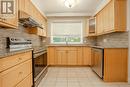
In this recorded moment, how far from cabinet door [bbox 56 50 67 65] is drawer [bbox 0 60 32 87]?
4.19m

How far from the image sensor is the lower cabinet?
7.17 meters

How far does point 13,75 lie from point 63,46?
4.91 meters

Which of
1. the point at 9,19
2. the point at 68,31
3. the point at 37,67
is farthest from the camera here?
the point at 68,31

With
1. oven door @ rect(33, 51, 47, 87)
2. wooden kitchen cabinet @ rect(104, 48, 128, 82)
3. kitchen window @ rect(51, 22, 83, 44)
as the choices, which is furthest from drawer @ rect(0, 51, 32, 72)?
kitchen window @ rect(51, 22, 83, 44)

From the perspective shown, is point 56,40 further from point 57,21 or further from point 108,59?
point 108,59

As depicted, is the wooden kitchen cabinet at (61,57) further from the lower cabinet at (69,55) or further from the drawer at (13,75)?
the drawer at (13,75)

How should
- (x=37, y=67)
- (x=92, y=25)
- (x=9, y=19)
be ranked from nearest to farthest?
(x=9, y=19) < (x=37, y=67) < (x=92, y=25)

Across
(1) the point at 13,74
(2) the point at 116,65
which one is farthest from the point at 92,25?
(1) the point at 13,74

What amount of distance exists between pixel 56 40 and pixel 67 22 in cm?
105

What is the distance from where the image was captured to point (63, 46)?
7.21 meters

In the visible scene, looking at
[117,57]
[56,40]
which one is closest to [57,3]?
[56,40]

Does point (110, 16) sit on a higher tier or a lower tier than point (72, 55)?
higher

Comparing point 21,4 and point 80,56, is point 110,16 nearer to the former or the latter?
point 21,4

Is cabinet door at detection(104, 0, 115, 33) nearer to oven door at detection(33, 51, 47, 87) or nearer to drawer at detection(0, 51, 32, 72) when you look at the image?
oven door at detection(33, 51, 47, 87)
